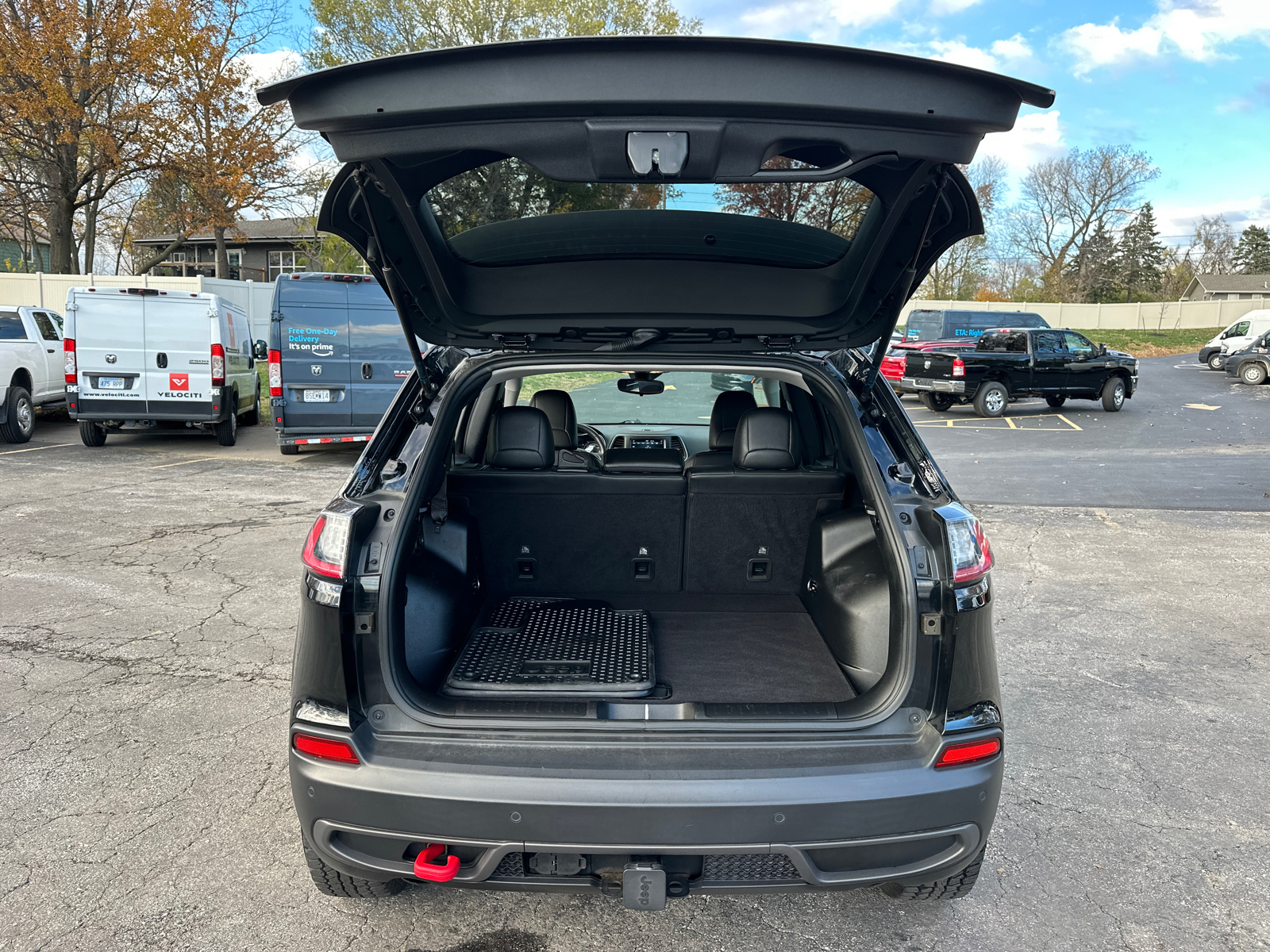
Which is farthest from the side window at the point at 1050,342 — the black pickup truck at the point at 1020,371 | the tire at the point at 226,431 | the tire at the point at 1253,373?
the tire at the point at 226,431

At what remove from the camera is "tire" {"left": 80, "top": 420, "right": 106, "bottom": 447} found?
1132cm

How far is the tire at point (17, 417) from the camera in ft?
36.6

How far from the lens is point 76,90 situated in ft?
74.6

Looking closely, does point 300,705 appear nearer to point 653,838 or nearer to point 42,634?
point 653,838

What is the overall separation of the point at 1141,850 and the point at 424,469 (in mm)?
2511

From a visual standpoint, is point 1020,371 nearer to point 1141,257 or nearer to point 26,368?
point 26,368

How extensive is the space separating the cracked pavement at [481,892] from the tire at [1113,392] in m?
13.3

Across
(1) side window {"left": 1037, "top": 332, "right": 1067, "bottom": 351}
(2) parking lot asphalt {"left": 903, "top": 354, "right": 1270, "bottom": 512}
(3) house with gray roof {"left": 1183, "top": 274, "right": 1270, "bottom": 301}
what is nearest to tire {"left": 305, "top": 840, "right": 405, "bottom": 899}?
(2) parking lot asphalt {"left": 903, "top": 354, "right": 1270, "bottom": 512}

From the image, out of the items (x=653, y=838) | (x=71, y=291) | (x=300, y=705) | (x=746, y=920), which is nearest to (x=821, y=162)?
(x=653, y=838)

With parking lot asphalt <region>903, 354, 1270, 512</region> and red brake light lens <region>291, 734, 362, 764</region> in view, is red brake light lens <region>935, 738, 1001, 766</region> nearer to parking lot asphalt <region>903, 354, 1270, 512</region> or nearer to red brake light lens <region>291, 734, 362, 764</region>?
red brake light lens <region>291, 734, 362, 764</region>

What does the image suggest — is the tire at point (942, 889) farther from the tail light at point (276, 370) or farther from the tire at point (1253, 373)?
the tire at point (1253, 373)

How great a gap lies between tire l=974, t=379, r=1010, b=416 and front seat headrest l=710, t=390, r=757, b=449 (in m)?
14.8

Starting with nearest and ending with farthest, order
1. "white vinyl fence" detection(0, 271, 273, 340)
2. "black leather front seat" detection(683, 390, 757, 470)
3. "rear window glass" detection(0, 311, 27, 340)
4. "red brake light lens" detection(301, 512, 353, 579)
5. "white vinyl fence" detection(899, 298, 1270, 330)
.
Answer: "red brake light lens" detection(301, 512, 353, 579) < "black leather front seat" detection(683, 390, 757, 470) < "rear window glass" detection(0, 311, 27, 340) < "white vinyl fence" detection(0, 271, 273, 340) < "white vinyl fence" detection(899, 298, 1270, 330)

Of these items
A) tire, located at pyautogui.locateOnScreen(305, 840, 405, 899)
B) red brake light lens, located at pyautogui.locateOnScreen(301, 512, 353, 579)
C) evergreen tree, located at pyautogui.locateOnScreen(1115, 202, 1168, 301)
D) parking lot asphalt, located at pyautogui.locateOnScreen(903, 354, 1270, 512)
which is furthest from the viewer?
evergreen tree, located at pyautogui.locateOnScreen(1115, 202, 1168, 301)
